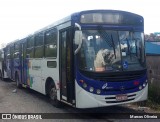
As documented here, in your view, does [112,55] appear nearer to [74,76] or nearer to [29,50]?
[74,76]

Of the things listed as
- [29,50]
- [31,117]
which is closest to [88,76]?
[31,117]

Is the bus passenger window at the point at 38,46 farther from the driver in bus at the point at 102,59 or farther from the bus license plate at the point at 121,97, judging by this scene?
the bus license plate at the point at 121,97

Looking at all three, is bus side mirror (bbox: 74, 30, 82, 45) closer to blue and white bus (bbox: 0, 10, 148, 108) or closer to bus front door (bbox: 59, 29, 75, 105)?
blue and white bus (bbox: 0, 10, 148, 108)

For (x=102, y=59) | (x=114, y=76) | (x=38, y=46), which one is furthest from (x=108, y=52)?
(x=38, y=46)

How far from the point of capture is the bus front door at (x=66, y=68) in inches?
330

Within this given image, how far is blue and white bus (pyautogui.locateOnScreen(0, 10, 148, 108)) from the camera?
801 centimetres

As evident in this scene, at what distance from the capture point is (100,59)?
808 cm

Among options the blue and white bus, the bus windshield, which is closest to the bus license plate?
the blue and white bus

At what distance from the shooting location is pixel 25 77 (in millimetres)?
14938

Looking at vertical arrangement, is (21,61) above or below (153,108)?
above

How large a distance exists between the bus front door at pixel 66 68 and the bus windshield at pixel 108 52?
1.68 ft

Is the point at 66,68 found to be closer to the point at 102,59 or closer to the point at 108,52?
the point at 102,59

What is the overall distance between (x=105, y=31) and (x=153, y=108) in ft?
10.8

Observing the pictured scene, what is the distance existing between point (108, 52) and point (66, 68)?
4.83ft
